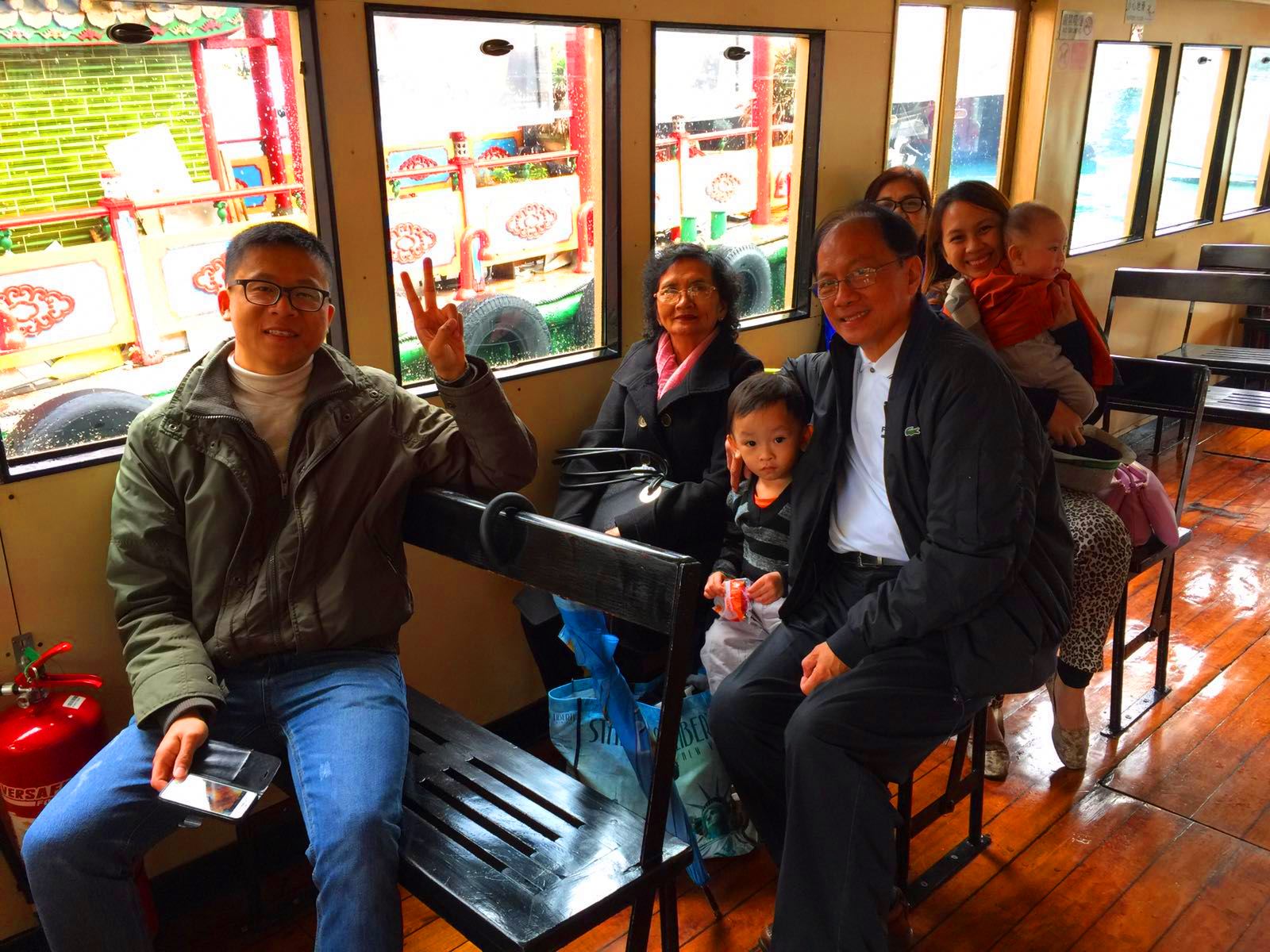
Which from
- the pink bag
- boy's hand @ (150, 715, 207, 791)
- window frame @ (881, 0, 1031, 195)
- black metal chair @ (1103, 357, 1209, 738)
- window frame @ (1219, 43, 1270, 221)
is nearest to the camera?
boy's hand @ (150, 715, 207, 791)

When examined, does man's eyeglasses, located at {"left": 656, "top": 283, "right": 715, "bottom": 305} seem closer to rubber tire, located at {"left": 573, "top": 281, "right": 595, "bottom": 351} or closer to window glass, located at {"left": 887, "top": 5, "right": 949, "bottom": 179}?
rubber tire, located at {"left": 573, "top": 281, "right": 595, "bottom": 351}

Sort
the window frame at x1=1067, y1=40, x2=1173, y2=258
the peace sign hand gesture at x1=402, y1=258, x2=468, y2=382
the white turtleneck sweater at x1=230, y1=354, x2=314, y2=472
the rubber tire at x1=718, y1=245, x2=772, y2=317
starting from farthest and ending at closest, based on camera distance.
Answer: the window frame at x1=1067, y1=40, x2=1173, y2=258
the rubber tire at x1=718, y1=245, x2=772, y2=317
the white turtleneck sweater at x1=230, y1=354, x2=314, y2=472
the peace sign hand gesture at x1=402, y1=258, x2=468, y2=382

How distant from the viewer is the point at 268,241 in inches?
76.3

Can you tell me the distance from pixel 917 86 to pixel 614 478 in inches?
86.7

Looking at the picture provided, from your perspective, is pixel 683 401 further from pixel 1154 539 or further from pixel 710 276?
pixel 1154 539

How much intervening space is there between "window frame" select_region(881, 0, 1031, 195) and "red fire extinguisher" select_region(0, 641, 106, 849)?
3.06m

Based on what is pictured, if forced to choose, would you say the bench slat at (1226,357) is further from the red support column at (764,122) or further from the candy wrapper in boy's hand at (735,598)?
the candy wrapper in boy's hand at (735,598)

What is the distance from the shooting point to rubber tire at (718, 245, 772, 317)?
344 centimetres

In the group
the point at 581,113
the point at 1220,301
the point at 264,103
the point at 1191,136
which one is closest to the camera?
the point at 264,103

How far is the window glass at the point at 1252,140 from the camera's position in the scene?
6164mm

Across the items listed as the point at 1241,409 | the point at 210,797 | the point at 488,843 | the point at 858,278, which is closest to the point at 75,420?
the point at 210,797

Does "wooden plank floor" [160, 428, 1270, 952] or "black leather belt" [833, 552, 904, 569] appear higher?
"black leather belt" [833, 552, 904, 569]

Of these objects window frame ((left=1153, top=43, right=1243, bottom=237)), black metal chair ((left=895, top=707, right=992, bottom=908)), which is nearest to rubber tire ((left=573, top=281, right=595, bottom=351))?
black metal chair ((left=895, top=707, right=992, bottom=908))

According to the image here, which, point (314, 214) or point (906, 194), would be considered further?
point (906, 194)
